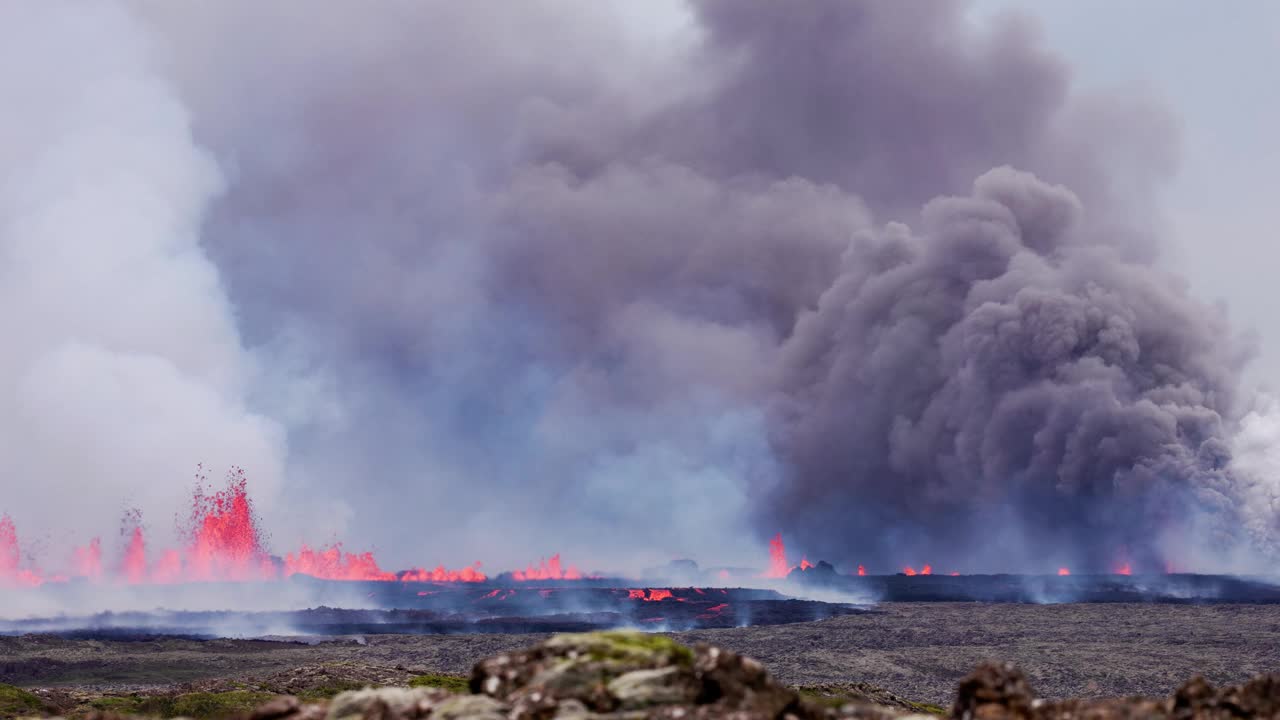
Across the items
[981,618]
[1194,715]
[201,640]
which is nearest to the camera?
[1194,715]

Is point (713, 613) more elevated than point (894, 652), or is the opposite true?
point (713, 613)

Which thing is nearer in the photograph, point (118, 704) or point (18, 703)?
point (18, 703)

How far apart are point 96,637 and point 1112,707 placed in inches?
5899

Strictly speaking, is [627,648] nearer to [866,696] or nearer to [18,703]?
[866,696]

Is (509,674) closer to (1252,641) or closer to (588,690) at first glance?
(588,690)

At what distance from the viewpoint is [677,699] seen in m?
19.8

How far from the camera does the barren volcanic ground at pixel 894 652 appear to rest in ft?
297

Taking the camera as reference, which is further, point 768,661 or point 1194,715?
point 768,661

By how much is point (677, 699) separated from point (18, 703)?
61047mm

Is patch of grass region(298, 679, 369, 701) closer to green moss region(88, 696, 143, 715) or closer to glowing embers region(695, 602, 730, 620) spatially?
green moss region(88, 696, 143, 715)

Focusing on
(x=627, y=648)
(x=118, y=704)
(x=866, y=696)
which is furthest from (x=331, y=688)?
(x=627, y=648)

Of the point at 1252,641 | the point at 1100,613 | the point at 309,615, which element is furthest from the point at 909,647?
the point at 309,615

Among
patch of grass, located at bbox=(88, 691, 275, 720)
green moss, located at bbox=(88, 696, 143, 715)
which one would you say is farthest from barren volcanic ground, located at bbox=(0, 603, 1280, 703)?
green moss, located at bbox=(88, 696, 143, 715)

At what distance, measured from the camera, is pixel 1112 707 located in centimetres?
1953
